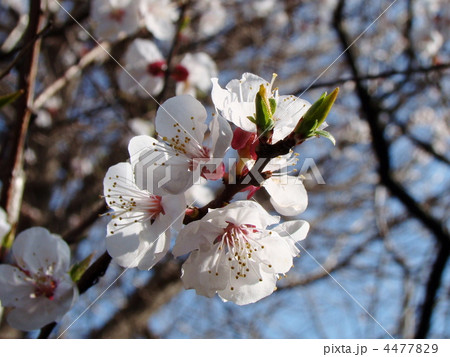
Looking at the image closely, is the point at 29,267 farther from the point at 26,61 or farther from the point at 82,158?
the point at 82,158

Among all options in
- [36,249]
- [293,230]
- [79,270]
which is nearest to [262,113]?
[293,230]

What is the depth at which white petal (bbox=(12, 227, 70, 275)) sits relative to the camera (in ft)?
3.96

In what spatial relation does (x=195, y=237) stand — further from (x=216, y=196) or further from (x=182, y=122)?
(x=182, y=122)

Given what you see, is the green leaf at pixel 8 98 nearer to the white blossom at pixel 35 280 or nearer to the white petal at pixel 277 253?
the white blossom at pixel 35 280

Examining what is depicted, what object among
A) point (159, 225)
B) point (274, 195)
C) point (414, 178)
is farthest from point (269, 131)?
point (414, 178)

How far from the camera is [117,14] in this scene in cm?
227

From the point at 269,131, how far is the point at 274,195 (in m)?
0.19

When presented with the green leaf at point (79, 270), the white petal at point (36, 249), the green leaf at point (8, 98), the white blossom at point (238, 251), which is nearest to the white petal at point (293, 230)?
the white blossom at point (238, 251)

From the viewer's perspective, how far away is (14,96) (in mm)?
1054

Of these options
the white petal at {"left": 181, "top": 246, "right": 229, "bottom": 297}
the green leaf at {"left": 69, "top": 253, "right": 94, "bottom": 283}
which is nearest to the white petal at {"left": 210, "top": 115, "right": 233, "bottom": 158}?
the white petal at {"left": 181, "top": 246, "right": 229, "bottom": 297}

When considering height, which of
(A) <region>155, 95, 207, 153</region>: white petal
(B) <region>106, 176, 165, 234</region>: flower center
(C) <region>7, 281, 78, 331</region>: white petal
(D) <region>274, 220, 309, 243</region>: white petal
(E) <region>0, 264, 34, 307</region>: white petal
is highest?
(A) <region>155, 95, 207, 153</region>: white petal

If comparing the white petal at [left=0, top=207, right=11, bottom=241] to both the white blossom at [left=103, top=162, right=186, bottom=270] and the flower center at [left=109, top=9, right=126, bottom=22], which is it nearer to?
the white blossom at [left=103, top=162, right=186, bottom=270]

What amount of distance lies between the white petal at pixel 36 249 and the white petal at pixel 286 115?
0.70 meters
